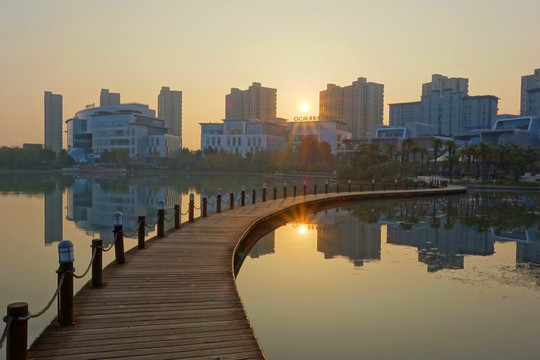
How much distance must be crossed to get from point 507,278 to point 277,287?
6745mm

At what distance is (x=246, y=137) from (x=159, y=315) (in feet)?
602

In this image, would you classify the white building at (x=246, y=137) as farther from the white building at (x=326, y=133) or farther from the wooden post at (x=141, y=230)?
the wooden post at (x=141, y=230)

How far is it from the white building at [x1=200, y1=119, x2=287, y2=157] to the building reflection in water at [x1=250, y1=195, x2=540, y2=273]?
513 ft

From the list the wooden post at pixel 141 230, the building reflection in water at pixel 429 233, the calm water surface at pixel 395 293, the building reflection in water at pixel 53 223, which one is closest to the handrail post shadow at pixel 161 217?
the wooden post at pixel 141 230

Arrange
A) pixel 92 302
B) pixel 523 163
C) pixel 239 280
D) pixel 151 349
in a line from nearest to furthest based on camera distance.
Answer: pixel 151 349, pixel 92 302, pixel 239 280, pixel 523 163

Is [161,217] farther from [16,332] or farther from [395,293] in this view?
[16,332]

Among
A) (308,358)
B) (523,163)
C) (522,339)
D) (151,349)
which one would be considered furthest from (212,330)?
(523,163)

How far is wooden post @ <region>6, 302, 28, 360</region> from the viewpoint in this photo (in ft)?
16.9

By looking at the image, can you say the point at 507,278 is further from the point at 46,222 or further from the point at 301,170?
the point at 301,170

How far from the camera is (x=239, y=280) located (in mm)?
12836

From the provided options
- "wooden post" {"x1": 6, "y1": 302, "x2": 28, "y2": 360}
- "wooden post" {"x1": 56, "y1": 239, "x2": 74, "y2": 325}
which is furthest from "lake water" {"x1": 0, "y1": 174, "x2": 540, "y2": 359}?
"wooden post" {"x1": 6, "y1": 302, "x2": 28, "y2": 360}

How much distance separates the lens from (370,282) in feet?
40.0

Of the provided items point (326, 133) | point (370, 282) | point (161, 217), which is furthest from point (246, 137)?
point (370, 282)

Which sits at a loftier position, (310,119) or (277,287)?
(310,119)
